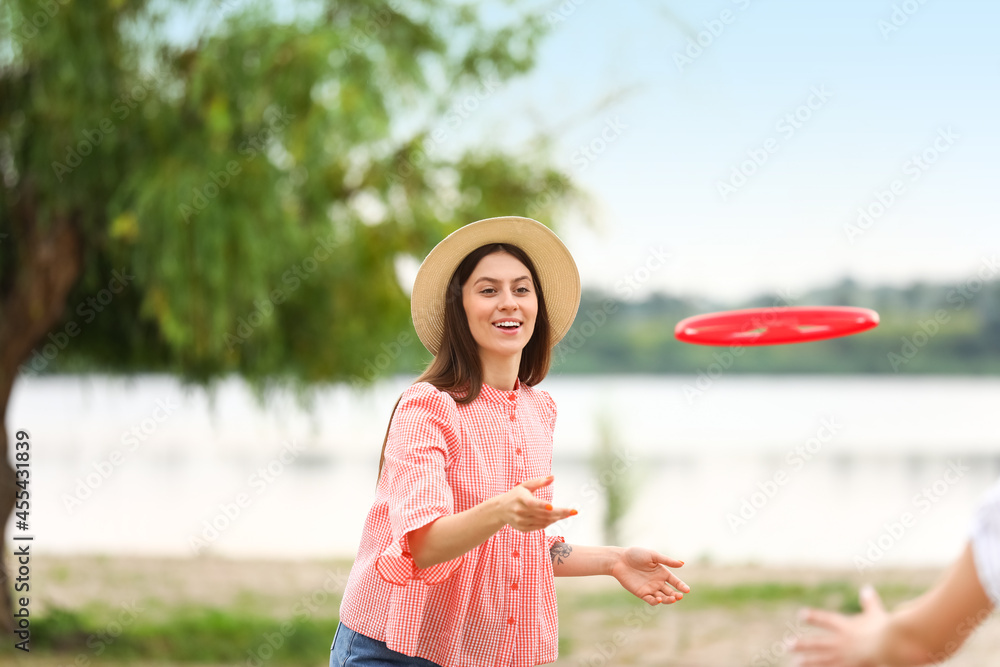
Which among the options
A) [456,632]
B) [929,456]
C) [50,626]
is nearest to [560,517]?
[456,632]

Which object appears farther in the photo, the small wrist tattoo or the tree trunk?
the tree trunk

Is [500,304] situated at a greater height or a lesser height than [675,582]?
greater

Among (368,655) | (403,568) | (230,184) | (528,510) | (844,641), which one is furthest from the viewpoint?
(230,184)

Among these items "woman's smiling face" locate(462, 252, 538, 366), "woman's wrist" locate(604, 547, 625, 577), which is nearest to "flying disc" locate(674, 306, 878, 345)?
"woman's smiling face" locate(462, 252, 538, 366)

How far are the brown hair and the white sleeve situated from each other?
111 cm

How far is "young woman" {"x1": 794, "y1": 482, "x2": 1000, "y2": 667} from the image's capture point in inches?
45.3

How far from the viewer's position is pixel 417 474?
1.79 metres

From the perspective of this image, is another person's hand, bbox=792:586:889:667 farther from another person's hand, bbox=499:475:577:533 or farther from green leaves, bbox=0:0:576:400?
green leaves, bbox=0:0:576:400

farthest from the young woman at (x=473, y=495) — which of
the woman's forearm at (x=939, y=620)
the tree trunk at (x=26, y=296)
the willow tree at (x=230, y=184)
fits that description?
the tree trunk at (x=26, y=296)

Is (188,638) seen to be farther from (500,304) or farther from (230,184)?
(500,304)

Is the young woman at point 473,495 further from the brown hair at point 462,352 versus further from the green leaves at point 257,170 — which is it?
the green leaves at point 257,170

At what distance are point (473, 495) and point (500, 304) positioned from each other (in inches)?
17.8

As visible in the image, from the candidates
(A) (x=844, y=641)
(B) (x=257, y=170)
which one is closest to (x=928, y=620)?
(A) (x=844, y=641)

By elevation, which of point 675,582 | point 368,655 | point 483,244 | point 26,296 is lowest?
point 368,655
